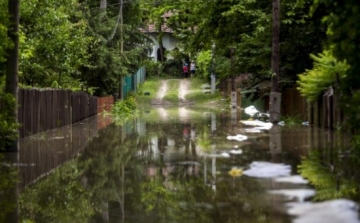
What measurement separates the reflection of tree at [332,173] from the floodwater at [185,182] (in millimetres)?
15

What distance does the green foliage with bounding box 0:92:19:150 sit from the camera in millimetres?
12172

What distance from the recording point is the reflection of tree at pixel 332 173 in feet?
28.3

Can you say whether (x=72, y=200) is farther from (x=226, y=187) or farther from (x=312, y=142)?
(x=312, y=142)

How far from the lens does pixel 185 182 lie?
33.2 feet

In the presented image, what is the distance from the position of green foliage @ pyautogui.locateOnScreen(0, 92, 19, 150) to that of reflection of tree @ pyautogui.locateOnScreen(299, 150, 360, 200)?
18.3 feet

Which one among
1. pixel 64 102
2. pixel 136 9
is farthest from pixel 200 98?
pixel 64 102

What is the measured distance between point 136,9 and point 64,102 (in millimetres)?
25303

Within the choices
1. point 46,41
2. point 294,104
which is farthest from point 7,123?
point 294,104

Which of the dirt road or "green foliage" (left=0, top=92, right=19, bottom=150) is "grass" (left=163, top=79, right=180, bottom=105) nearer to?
the dirt road

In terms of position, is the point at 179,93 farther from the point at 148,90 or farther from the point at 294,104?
the point at 294,104

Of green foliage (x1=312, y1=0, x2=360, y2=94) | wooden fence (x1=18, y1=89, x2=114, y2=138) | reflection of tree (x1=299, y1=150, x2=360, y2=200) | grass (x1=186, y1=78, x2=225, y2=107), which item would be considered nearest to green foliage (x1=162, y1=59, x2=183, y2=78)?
grass (x1=186, y1=78, x2=225, y2=107)

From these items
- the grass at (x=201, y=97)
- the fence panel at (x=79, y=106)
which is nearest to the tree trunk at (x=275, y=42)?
the fence panel at (x=79, y=106)

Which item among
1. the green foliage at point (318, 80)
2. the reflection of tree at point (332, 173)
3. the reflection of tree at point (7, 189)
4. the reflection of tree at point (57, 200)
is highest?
the green foliage at point (318, 80)

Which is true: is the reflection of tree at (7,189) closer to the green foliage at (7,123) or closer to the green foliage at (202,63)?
the green foliage at (7,123)
